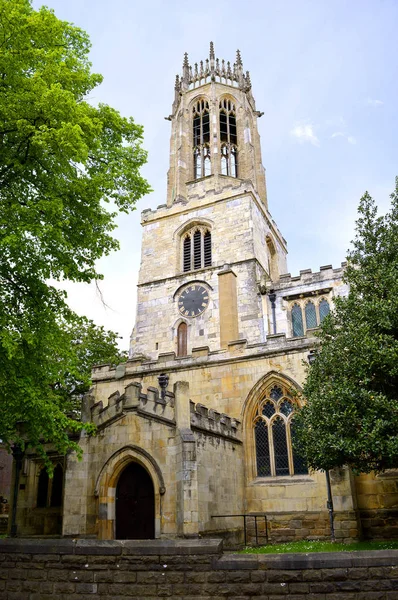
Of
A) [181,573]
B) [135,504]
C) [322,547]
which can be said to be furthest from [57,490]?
[181,573]

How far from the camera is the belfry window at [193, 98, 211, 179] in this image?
42188 mm

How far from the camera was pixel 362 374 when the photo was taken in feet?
40.6

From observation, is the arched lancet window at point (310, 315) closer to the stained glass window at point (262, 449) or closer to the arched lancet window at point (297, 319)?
the arched lancet window at point (297, 319)

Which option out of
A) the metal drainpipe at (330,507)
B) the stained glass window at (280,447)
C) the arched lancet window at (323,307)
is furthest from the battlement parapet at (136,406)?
the arched lancet window at (323,307)

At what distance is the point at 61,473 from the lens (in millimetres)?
18391

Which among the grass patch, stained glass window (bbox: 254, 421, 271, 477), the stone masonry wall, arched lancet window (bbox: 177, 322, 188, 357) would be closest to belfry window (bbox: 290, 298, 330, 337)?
arched lancet window (bbox: 177, 322, 188, 357)

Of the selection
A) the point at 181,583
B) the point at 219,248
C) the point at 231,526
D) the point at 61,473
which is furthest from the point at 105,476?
the point at 219,248

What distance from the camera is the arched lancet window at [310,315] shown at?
1176 inches

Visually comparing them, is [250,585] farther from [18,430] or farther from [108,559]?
[18,430]

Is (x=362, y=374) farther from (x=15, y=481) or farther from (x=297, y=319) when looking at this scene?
(x=297, y=319)

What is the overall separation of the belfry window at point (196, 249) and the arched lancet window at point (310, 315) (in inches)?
306

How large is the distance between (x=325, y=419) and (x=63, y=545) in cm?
705

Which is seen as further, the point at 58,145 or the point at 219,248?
the point at 219,248

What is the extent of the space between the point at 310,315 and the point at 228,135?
1960 centimetres
